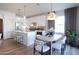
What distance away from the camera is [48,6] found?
7.82 ft

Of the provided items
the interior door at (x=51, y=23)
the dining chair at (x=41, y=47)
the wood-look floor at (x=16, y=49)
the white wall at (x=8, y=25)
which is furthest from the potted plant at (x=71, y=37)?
the white wall at (x=8, y=25)

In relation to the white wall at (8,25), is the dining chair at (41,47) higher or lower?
lower

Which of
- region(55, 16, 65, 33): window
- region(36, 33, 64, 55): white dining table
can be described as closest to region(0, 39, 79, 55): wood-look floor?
region(36, 33, 64, 55): white dining table

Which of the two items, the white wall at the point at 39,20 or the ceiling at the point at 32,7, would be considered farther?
the white wall at the point at 39,20

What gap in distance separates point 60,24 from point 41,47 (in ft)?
2.27

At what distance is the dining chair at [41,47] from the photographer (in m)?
2.44

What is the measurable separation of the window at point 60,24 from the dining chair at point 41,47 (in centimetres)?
47

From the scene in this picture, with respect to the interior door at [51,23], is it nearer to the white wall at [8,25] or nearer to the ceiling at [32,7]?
the ceiling at [32,7]

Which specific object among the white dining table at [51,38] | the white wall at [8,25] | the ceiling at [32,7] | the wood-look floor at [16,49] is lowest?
the wood-look floor at [16,49]

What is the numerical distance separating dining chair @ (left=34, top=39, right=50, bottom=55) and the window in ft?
1.54

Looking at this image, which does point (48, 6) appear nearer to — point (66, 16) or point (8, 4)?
point (66, 16)

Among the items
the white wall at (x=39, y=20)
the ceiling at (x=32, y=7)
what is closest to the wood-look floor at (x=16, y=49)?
the white wall at (x=39, y=20)

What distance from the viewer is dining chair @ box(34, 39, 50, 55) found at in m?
2.44
